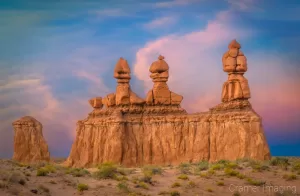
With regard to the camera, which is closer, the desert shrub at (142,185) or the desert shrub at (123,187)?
the desert shrub at (123,187)

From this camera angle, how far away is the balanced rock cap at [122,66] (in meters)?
71.6

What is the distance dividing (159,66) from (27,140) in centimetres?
2071

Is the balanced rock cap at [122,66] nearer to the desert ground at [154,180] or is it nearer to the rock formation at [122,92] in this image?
the rock formation at [122,92]

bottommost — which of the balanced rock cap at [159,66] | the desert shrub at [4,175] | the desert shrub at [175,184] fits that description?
the desert shrub at [175,184]

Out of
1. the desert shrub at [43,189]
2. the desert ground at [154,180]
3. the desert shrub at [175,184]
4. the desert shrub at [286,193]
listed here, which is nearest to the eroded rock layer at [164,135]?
the desert ground at [154,180]

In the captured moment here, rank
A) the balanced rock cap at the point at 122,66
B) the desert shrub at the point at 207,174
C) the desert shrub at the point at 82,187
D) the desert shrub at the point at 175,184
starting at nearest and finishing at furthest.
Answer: the desert shrub at the point at 82,187, the desert shrub at the point at 175,184, the desert shrub at the point at 207,174, the balanced rock cap at the point at 122,66

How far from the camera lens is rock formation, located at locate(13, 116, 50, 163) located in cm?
7944

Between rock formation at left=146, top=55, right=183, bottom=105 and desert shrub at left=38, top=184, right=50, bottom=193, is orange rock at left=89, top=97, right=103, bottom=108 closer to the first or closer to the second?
rock formation at left=146, top=55, right=183, bottom=105

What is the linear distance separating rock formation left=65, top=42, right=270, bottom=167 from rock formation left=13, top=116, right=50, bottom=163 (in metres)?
8.14

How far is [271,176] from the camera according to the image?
1767 inches

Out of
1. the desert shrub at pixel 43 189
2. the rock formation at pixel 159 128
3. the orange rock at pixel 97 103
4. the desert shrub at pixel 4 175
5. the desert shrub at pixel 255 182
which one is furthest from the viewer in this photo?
the orange rock at pixel 97 103

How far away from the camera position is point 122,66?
2835 inches

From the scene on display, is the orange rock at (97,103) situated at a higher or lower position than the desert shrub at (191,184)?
higher

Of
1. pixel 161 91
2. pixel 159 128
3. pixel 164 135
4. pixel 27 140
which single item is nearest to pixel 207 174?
pixel 164 135
